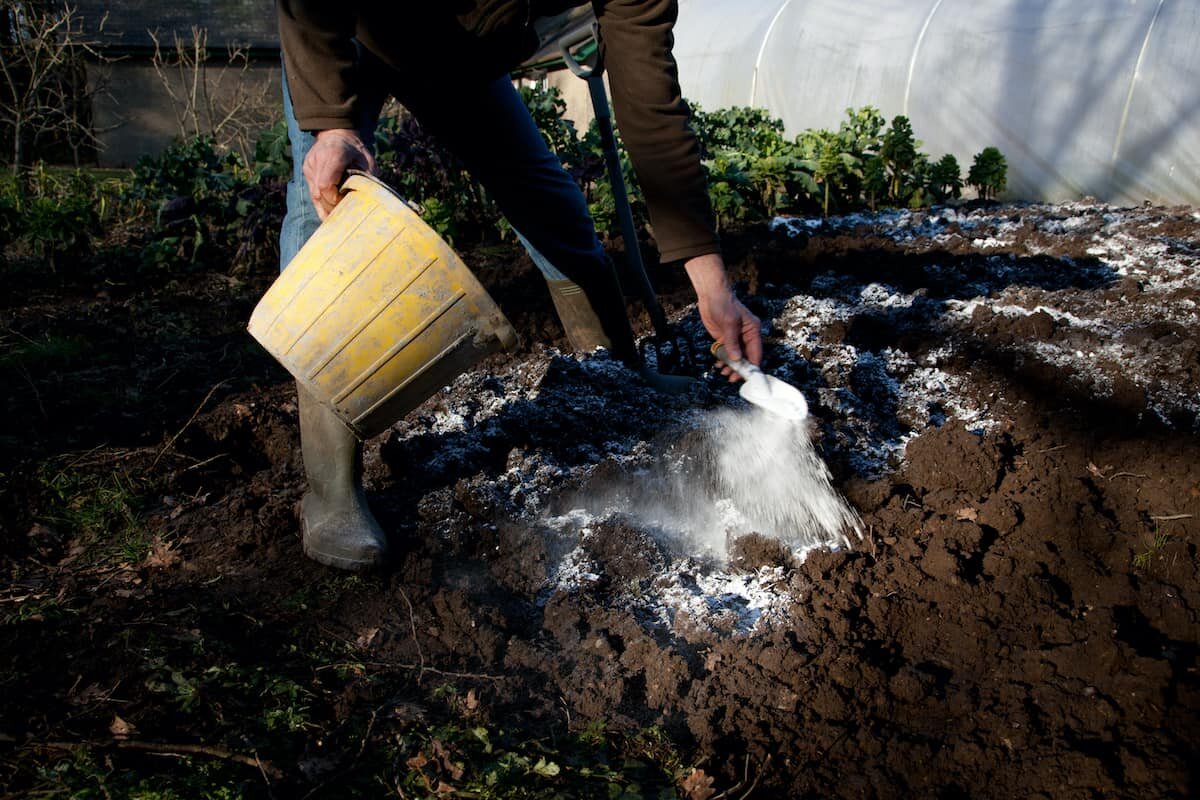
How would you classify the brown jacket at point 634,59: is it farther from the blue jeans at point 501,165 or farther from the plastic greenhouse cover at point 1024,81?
the plastic greenhouse cover at point 1024,81

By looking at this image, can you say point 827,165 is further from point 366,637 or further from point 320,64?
point 366,637

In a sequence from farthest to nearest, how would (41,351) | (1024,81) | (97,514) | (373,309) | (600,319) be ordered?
(1024,81)
(41,351)
(600,319)
(97,514)
(373,309)

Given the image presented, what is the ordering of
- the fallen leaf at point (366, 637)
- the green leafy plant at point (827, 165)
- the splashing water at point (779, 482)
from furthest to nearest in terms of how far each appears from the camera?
the green leafy plant at point (827, 165) < the splashing water at point (779, 482) < the fallen leaf at point (366, 637)

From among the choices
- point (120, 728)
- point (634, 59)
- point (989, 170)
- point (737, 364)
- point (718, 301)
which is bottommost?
→ point (989, 170)

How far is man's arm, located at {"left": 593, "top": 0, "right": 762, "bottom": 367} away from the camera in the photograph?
1.77 m

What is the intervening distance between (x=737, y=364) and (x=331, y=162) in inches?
36.6

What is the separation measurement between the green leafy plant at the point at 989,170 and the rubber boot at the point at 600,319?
3.87m

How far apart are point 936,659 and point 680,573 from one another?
558 mm

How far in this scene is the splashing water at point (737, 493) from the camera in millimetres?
2051

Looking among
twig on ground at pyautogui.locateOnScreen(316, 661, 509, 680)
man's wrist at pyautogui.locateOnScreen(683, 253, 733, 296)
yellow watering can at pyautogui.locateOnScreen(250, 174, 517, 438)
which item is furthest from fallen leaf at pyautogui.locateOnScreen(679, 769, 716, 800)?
man's wrist at pyautogui.locateOnScreen(683, 253, 733, 296)

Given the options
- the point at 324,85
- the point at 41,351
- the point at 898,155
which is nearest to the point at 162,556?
the point at 324,85

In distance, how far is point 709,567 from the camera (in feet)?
6.45

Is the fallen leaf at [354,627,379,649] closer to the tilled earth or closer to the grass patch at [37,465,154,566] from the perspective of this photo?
the tilled earth

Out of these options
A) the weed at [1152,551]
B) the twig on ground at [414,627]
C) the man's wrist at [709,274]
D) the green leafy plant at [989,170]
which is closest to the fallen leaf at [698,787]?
the twig on ground at [414,627]
